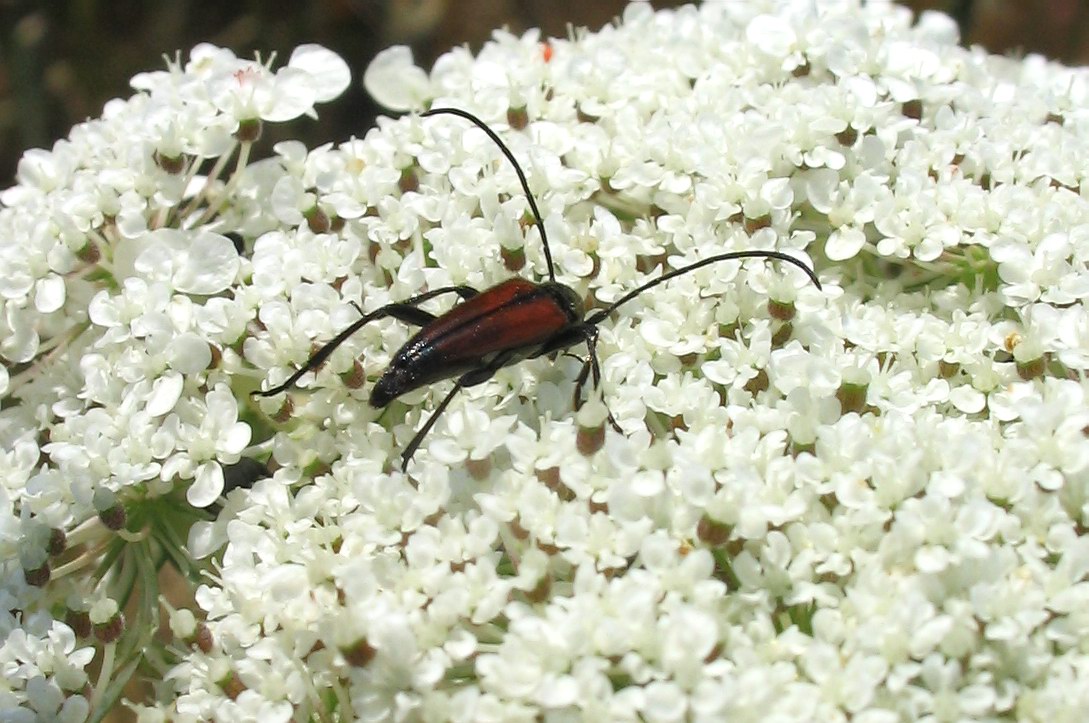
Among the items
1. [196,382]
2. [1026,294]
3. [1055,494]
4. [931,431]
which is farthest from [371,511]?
[1026,294]

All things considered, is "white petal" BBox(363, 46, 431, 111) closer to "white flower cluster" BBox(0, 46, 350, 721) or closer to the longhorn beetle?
"white flower cluster" BBox(0, 46, 350, 721)

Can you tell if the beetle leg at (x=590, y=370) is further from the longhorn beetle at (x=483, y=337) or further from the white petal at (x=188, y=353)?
the white petal at (x=188, y=353)

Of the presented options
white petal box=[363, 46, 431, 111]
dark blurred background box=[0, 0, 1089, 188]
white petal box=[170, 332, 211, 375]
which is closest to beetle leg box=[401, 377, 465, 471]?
white petal box=[170, 332, 211, 375]

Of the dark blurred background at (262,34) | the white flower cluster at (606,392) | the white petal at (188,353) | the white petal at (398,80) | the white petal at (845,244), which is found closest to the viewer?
the white flower cluster at (606,392)

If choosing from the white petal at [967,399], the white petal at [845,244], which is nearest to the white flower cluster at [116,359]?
the white petal at [845,244]

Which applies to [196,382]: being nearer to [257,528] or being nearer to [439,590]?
[257,528]
